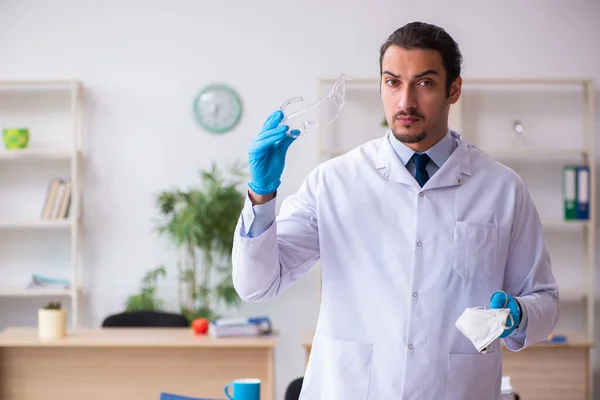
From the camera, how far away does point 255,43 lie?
5160mm

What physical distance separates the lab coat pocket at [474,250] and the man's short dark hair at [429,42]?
29 centimetres

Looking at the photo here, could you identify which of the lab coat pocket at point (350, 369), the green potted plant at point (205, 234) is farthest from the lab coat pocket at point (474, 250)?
the green potted plant at point (205, 234)

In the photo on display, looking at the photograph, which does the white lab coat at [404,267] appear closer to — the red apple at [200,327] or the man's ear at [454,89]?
the man's ear at [454,89]

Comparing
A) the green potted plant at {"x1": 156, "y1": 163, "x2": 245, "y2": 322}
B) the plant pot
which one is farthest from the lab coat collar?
the green potted plant at {"x1": 156, "y1": 163, "x2": 245, "y2": 322}

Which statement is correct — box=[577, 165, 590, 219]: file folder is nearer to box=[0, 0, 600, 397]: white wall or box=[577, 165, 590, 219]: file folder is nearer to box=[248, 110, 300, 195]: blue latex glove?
box=[0, 0, 600, 397]: white wall

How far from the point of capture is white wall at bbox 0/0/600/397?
5.15 meters

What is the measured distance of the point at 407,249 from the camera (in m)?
1.68

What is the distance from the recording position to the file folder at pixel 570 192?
478 centimetres

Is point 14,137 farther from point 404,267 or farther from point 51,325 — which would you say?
point 404,267

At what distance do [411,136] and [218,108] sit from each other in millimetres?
3589

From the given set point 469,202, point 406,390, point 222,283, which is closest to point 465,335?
point 406,390

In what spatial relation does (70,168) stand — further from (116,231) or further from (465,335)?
(465,335)

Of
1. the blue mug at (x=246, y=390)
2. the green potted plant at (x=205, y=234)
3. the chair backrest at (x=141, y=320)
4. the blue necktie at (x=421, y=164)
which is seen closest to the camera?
the blue necktie at (x=421, y=164)

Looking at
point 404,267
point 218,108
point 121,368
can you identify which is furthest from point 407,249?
point 218,108
